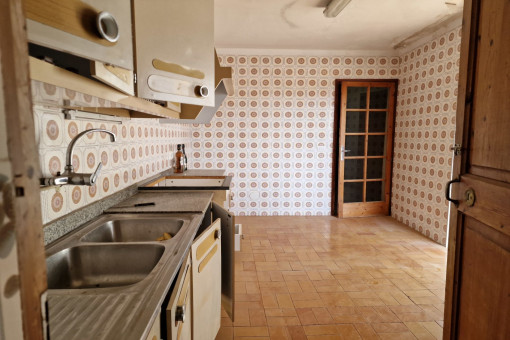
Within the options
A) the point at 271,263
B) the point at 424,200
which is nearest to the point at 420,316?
the point at 271,263

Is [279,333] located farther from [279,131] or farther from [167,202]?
[279,131]

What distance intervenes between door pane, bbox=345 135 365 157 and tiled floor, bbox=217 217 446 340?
1169 mm

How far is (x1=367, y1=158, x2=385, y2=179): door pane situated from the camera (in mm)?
4613

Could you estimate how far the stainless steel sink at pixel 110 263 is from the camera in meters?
1.13

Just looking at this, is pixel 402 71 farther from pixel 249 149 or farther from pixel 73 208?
pixel 73 208

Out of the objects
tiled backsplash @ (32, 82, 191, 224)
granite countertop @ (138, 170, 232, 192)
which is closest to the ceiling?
tiled backsplash @ (32, 82, 191, 224)

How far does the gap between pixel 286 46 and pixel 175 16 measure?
322cm

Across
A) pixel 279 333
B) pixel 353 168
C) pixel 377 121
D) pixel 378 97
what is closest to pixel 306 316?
pixel 279 333

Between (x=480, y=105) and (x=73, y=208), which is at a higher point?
(x=480, y=105)

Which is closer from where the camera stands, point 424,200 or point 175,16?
point 175,16

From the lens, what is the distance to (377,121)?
14.9 ft

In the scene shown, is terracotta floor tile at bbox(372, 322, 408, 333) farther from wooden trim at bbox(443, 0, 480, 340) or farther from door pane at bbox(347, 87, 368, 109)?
door pane at bbox(347, 87, 368, 109)

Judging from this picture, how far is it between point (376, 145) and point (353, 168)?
504 millimetres

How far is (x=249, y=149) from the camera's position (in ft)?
14.9
